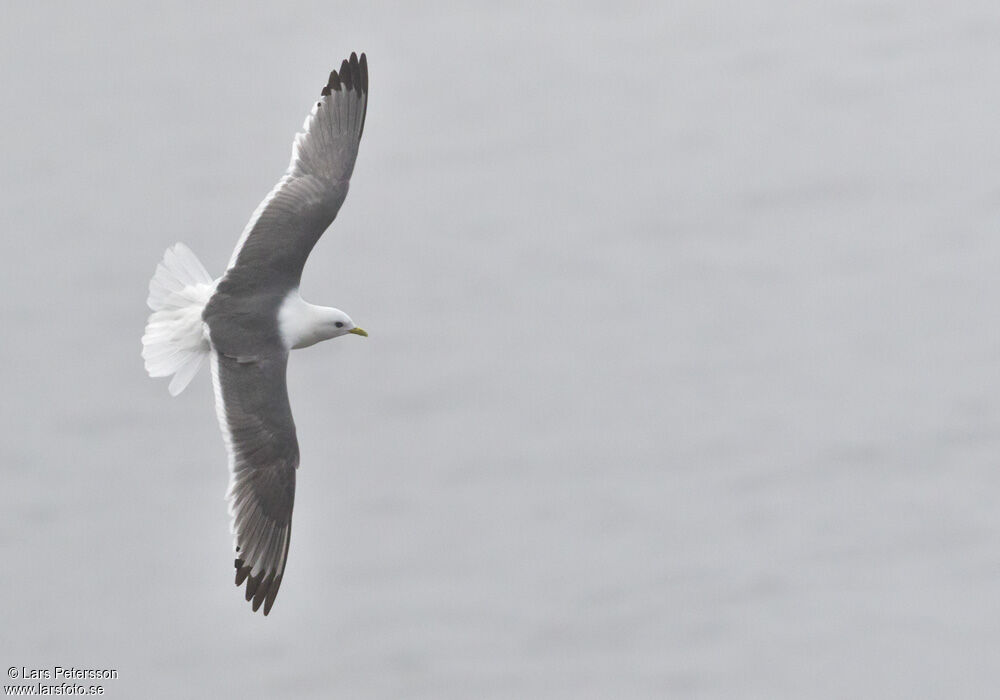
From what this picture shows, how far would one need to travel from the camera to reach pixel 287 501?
780 cm

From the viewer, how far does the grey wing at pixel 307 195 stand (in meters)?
7.95

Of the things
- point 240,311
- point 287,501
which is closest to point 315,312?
point 240,311

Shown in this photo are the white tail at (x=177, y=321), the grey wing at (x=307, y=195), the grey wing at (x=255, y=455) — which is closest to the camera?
the grey wing at (x=255, y=455)

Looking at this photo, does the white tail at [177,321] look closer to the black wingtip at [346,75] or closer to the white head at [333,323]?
the white head at [333,323]

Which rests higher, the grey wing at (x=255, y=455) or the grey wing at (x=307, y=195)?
the grey wing at (x=307, y=195)

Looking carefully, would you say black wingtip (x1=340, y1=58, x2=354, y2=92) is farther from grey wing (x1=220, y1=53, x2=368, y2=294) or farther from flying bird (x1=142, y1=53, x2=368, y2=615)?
flying bird (x1=142, y1=53, x2=368, y2=615)

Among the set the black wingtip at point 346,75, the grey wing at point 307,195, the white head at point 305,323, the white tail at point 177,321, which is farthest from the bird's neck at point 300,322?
the black wingtip at point 346,75

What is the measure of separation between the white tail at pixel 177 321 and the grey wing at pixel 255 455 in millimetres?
168

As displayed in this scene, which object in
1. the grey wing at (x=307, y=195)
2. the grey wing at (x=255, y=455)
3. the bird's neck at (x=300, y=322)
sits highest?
the grey wing at (x=307, y=195)

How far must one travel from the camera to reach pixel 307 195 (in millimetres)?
8273

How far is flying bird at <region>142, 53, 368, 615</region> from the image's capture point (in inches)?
302

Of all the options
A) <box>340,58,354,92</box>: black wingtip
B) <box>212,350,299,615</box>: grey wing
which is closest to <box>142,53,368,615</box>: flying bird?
<box>212,350,299,615</box>: grey wing

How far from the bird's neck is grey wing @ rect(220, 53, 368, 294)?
0.10 meters

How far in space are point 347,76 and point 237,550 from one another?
2.61m
